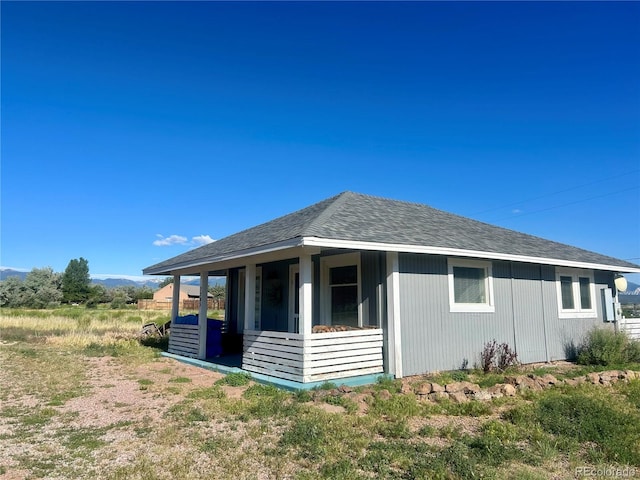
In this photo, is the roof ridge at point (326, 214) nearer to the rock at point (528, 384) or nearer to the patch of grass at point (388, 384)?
the patch of grass at point (388, 384)

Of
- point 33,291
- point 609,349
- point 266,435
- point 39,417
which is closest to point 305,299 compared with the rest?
point 266,435

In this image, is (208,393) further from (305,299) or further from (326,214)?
(326,214)

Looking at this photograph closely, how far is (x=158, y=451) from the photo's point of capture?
4.24 meters

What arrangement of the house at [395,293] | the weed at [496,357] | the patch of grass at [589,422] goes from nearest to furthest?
1. the patch of grass at [589,422]
2. the house at [395,293]
3. the weed at [496,357]

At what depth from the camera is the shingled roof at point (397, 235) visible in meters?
7.69

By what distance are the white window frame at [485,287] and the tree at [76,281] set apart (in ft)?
235

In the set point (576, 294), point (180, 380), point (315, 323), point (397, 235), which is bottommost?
point (180, 380)

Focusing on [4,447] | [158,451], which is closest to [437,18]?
[158,451]

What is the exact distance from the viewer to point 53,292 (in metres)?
57.5

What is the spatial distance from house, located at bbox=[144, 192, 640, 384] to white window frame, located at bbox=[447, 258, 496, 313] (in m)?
0.03

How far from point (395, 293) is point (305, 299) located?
1925mm

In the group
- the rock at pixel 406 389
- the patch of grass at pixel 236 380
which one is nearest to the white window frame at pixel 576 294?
the rock at pixel 406 389

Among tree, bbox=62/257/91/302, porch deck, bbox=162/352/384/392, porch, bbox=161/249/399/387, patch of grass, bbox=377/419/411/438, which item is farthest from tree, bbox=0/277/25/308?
patch of grass, bbox=377/419/411/438

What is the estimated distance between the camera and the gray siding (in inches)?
329
